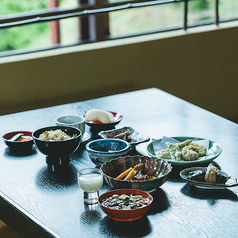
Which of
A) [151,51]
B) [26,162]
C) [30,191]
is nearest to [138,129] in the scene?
[26,162]

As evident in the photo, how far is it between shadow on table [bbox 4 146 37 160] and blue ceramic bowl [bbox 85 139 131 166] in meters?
0.27

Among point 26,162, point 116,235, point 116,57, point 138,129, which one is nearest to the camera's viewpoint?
point 116,235

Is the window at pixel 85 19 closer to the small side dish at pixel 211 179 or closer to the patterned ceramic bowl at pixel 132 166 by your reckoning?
the patterned ceramic bowl at pixel 132 166

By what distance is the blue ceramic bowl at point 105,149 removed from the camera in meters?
1.53

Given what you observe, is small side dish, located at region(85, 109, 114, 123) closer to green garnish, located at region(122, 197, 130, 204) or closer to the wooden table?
the wooden table

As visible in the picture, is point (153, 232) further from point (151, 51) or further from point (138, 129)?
point (151, 51)

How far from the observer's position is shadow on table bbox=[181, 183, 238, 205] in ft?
4.36

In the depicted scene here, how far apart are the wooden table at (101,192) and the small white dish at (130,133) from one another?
0.06m

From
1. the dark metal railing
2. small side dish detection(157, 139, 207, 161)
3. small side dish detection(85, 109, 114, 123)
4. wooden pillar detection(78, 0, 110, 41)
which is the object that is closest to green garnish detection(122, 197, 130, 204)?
small side dish detection(157, 139, 207, 161)

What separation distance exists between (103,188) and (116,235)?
0.93ft

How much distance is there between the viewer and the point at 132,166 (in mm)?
1480

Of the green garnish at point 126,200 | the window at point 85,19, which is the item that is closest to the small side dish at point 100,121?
the green garnish at point 126,200

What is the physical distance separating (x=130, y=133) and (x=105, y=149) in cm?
18

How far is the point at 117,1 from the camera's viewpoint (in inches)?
133
